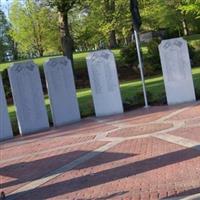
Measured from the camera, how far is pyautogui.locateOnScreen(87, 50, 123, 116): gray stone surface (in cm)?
1521

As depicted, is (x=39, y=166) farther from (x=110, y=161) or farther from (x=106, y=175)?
(x=106, y=175)

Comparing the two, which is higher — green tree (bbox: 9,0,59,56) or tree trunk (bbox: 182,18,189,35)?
green tree (bbox: 9,0,59,56)

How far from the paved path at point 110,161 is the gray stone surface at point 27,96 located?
A: 734mm

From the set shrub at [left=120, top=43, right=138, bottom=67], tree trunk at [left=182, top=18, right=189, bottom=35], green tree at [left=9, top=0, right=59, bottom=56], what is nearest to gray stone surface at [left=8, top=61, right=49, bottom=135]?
shrub at [left=120, top=43, right=138, bottom=67]

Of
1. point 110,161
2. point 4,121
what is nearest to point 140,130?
point 110,161

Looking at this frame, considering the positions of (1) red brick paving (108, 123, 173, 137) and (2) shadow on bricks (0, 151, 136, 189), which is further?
(1) red brick paving (108, 123, 173, 137)

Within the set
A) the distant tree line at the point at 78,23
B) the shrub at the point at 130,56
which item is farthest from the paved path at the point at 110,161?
the shrub at the point at 130,56

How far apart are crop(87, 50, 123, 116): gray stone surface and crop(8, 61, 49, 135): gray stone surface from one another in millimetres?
1676

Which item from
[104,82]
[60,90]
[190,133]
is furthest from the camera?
[104,82]

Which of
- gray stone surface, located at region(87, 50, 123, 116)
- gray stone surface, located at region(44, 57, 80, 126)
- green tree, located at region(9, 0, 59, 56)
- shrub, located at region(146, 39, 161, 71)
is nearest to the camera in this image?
gray stone surface, located at region(44, 57, 80, 126)

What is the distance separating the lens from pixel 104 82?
1532cm

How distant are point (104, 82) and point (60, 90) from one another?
4.29ft

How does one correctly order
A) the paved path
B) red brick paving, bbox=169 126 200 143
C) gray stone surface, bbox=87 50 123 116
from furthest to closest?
gray stone surface, bbox=87 50 123 116
red brick paving, bbox=169 126 200 143
the paved path

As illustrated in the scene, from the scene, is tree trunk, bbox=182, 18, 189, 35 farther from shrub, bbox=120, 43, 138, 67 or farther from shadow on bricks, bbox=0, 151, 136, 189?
shadow on bricks, bbox=0, 151, 136, 189
